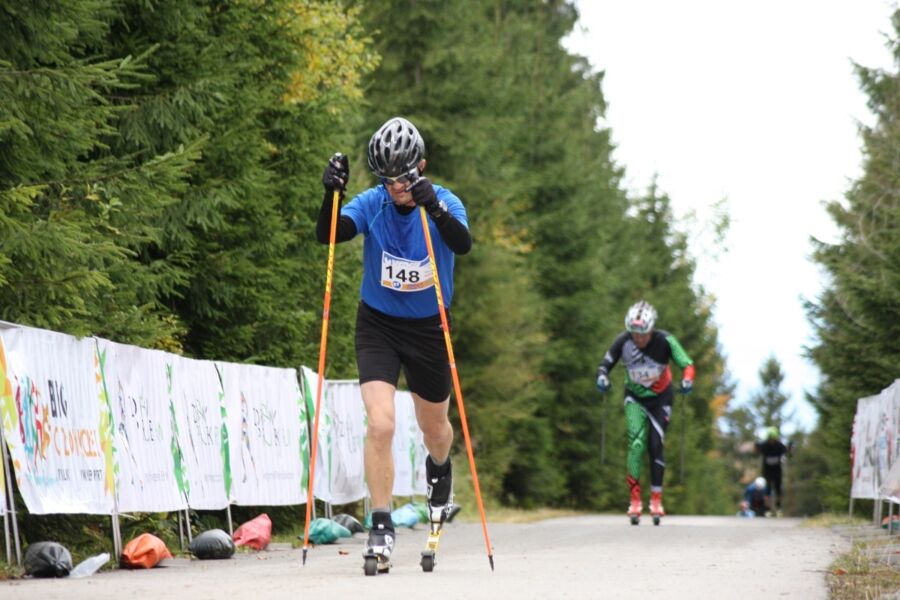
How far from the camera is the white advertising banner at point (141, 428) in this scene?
37.6 ft

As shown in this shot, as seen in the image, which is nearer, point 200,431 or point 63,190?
point 63,190

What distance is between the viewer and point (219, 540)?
1185 cm

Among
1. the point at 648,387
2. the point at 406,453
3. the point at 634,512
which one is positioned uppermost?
the point at 648,387

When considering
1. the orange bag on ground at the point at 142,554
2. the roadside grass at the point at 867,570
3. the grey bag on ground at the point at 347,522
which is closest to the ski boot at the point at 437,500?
the orange bag on ground at the point at 142,554

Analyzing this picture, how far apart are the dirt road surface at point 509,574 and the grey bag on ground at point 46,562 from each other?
0.71ft

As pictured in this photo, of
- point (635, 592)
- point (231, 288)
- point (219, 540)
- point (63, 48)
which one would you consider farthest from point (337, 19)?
point (635, 592)

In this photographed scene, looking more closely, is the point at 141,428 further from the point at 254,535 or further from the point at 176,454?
the point at 254,535

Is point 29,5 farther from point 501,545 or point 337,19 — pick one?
point 337,19

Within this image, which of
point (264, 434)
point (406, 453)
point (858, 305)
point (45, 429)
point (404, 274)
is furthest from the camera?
point (858, 305)

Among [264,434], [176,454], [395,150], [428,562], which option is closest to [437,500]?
[428,562]

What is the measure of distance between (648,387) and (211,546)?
27.5 feet

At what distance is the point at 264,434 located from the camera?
49.9ft

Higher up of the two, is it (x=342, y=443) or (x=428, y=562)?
(x=342, y=443)

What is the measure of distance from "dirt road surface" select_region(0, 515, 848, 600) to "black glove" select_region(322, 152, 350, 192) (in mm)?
2288
